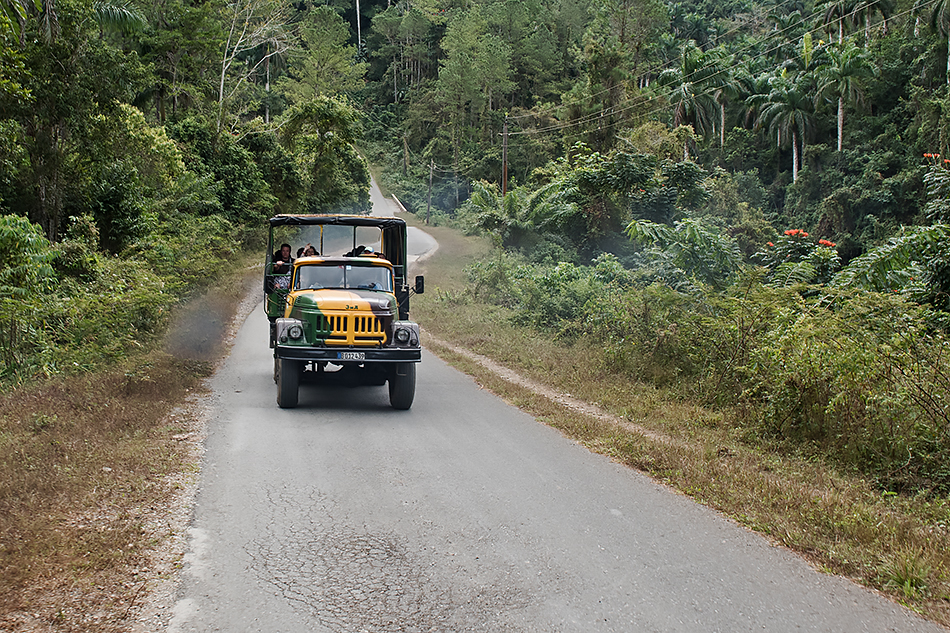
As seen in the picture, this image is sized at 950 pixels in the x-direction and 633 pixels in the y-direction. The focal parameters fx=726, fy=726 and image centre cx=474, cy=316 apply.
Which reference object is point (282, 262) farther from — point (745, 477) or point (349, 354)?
point (745, 477)

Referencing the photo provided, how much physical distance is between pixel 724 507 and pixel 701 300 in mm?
6427

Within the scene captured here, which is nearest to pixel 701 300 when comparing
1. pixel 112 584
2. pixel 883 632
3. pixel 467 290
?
pixel 883 632

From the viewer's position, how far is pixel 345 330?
9.91m

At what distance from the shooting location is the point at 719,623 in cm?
414

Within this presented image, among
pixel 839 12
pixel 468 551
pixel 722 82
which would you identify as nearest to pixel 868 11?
pixel 839 12

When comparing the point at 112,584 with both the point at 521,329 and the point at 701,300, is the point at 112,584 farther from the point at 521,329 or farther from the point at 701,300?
the point at 521,329

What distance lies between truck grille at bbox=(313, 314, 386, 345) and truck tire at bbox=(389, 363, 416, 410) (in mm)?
516

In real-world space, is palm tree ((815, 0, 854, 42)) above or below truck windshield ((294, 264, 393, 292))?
above

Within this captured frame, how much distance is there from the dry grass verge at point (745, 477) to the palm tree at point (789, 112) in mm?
44903

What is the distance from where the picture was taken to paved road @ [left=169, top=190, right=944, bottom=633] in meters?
4.20

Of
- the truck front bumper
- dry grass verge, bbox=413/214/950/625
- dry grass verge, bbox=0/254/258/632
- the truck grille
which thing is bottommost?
dry grass verge, bbox=413/214/950/625

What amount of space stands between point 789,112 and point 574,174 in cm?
3003

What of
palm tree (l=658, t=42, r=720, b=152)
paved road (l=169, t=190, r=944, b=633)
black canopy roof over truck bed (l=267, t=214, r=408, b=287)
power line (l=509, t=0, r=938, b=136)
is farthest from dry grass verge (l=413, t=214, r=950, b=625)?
palm tree (l=658, t=42, r=720, b=152)

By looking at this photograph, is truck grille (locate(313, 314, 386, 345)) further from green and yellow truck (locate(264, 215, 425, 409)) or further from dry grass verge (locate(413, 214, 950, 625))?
dry grass verge (locate(413, 214, 950, 625))
